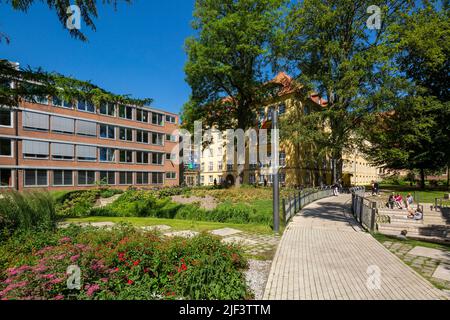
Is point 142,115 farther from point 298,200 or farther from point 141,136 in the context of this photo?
point 298,200

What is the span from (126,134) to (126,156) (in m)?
3.57

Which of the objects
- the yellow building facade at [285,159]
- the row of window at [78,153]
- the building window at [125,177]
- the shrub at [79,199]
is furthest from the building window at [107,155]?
the yellow building facade at [285,159]

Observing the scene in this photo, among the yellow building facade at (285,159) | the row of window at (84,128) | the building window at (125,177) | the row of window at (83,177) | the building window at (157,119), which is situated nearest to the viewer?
the row of window at (83,177)

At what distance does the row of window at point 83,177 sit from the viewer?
2892 cm

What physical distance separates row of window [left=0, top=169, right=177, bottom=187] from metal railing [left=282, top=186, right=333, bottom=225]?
28.4 metres

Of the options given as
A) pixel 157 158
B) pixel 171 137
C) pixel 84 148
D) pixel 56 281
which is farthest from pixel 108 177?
pixel 56 281

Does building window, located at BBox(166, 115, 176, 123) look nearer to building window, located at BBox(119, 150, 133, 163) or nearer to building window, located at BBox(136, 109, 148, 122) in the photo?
building window, located at BBox(136, 109, 148, 122)

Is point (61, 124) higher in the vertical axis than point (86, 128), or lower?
higher

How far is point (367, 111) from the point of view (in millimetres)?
23000

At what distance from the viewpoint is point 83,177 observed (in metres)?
34.5

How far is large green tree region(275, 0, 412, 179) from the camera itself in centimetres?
2205

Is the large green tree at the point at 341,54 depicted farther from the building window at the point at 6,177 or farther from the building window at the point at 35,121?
the building window at the point at 6,177

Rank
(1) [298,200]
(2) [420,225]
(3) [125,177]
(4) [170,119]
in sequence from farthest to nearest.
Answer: (4) [170,119] < (3) [125,177] < (1) [298,200] < (2) [420,225]

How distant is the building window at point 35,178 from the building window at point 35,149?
5.98 feet
